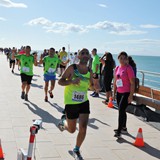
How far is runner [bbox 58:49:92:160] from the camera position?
15.9 feet

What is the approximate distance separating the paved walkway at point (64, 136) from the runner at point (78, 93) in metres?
0.55

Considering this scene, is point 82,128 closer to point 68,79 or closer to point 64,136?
point 68,79

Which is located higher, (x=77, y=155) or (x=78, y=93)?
(x=78, y=93)

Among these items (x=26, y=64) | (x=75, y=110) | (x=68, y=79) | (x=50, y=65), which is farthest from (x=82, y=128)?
(x=26, y=64)

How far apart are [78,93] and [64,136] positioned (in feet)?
5.39

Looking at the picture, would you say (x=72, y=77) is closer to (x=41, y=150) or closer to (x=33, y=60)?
(x=41, y=150)

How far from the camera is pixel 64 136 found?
622cm

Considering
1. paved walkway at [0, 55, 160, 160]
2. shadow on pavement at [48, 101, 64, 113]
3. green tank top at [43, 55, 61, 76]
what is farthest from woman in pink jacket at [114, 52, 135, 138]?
green tank top at [43, 55, 61, 76]

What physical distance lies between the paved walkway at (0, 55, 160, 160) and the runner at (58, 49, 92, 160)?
548mm

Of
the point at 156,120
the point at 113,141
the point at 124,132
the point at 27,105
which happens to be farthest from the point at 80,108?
the point at 27,105

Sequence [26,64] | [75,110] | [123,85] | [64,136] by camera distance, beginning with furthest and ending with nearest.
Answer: [26,64] < [123,85] < [64,136] < [75,110]

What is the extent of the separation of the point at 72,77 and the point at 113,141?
1.95 m

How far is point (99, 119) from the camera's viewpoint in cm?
795

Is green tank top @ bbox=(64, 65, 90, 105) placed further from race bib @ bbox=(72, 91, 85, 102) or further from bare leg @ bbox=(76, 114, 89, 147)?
bare leg @ bbox=(76, 114, 89, 147)
